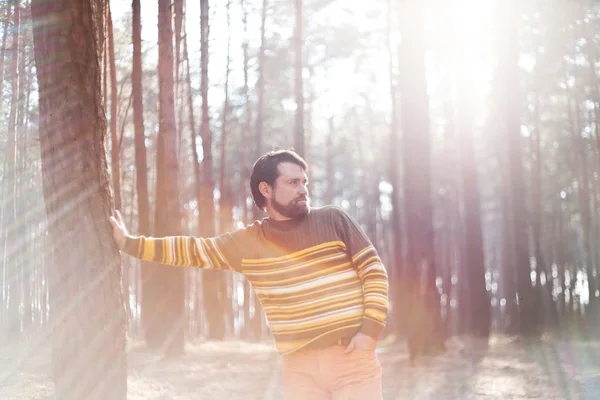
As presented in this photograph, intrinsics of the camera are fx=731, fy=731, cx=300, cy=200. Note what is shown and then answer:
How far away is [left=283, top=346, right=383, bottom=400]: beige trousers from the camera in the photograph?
3.92m

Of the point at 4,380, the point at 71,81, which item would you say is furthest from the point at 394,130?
the point at 71,81

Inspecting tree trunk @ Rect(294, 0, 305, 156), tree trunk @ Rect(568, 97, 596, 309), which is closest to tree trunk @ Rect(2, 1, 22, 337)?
tree trunk @ Rect(294, 0, 305, 156)

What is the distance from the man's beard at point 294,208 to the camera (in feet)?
13.7

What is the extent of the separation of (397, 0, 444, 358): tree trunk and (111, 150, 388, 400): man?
1020 cm

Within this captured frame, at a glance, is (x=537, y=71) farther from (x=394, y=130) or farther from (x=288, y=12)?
(x=288, y=12)

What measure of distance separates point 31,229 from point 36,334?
12.6ft

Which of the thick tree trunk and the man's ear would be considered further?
the thick tree trunk

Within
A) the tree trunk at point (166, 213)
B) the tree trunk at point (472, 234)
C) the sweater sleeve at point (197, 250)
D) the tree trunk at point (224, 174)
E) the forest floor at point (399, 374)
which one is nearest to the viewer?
the sweater sleeve at point (197, 250)

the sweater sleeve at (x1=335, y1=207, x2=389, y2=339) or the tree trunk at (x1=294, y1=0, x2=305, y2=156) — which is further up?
the tree trunk at (x1=294, y1=0, x2=305, y2=156)

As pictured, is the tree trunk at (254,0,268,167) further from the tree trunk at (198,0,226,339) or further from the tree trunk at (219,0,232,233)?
the tree trunk at (198,0,226,339)

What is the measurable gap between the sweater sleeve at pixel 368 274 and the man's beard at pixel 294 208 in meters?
0.20

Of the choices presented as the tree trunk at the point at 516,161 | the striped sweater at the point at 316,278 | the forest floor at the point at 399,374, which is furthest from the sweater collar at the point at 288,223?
the tree trunk at the point at 516,161

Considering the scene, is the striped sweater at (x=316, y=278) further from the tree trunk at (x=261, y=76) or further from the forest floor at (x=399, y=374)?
the tree trunk at (x=261, y=76)

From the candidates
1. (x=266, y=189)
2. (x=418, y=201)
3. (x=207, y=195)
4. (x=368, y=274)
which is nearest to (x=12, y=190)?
(x=207, y=195)
